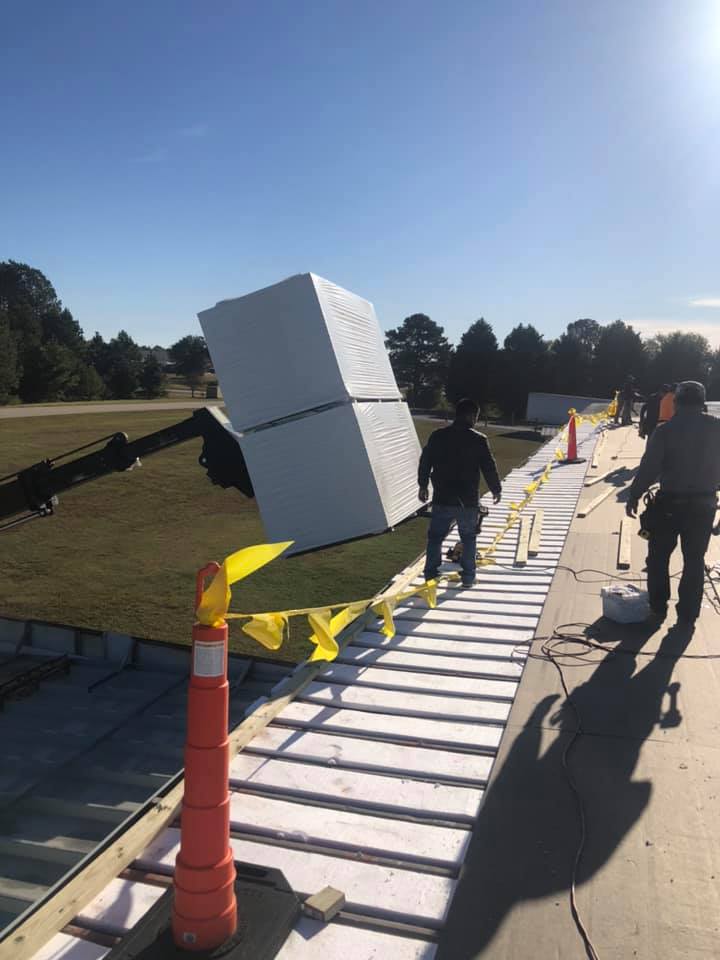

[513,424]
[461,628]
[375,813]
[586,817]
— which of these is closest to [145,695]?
[461,628]

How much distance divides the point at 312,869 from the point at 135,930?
85 cm

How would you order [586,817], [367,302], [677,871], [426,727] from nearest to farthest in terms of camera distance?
1. [677,871]
2. [586,817]
3. [426,727]
4. [367,302]

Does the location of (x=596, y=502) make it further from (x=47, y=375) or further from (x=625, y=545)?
(x=47, y=375)

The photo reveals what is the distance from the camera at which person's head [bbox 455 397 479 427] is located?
7.18m

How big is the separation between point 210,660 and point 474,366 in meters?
68.3

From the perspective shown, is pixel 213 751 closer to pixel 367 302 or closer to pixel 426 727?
pixel 426 727

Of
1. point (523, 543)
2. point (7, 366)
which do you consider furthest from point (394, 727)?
point (7, 366)

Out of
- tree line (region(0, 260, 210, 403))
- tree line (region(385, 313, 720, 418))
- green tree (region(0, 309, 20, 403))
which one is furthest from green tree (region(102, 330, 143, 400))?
tree line (region(385, 313, 720, 418))

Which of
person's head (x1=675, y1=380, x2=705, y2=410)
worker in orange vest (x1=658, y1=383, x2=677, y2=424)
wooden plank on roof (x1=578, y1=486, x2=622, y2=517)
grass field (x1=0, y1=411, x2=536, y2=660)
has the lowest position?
grass field (x1=0, y1=411, x2=536, y2=660)

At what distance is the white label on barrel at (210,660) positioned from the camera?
2721 millimetres

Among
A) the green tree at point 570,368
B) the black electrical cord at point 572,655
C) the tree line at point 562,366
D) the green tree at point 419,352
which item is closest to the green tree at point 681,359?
the tree line at point 562,366

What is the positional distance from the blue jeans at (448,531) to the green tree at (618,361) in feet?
207

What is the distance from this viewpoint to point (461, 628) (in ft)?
21.3

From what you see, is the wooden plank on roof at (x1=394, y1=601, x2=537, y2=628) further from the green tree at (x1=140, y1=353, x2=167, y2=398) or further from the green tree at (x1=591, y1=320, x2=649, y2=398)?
the green tree at (x1=140, y1=353, x2=167, y2=398)
